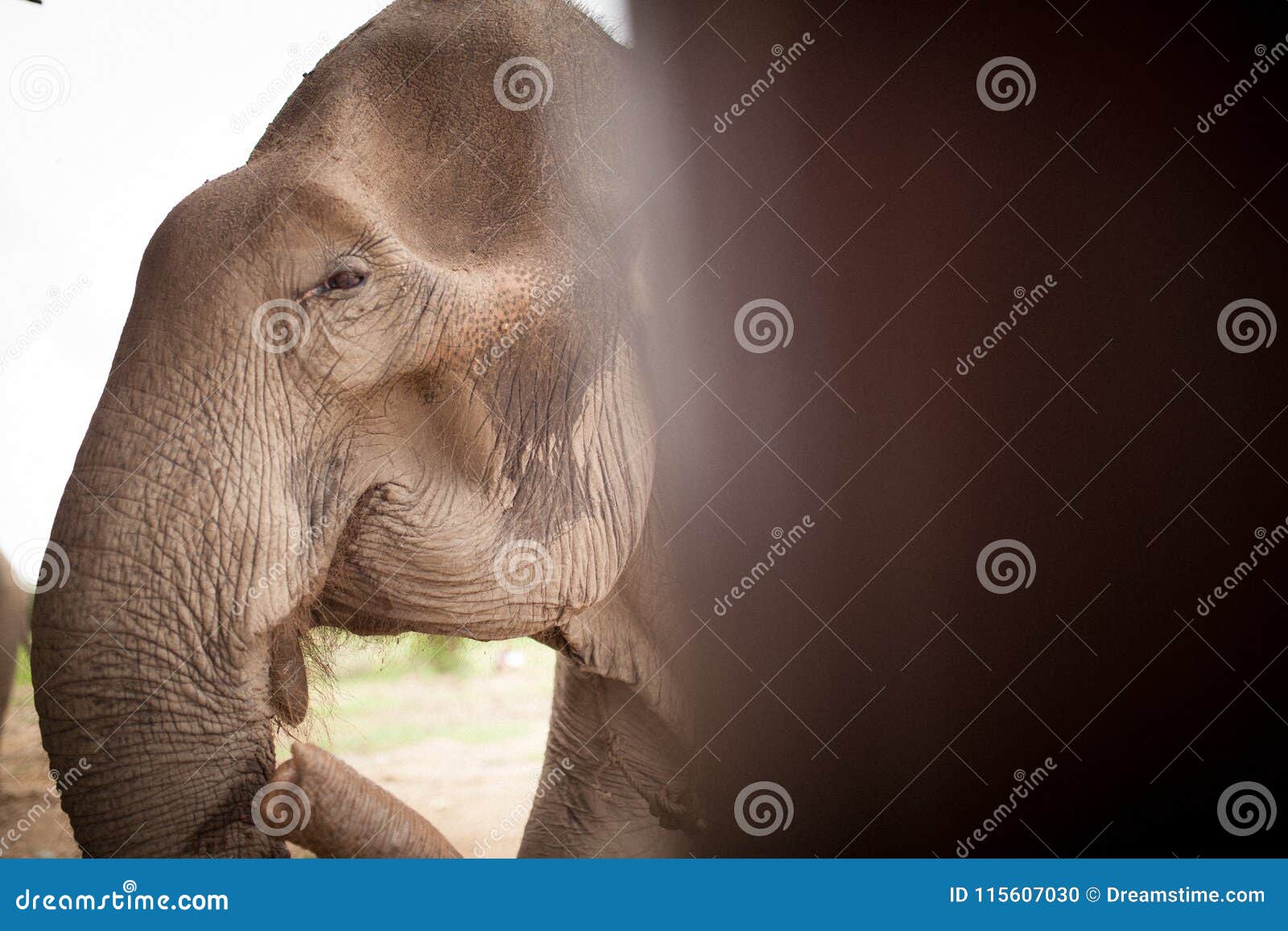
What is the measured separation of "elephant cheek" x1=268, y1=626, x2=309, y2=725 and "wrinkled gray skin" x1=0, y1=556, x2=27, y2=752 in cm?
294

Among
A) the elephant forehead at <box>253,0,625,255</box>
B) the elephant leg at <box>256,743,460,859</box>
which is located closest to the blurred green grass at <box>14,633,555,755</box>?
the elephant leg at <box>256,743,460,859</box>

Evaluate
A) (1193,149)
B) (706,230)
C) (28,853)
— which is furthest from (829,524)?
(28,853)

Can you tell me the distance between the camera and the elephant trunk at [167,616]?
155cm

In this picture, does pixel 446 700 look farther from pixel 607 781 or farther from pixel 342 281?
pixel 342 281

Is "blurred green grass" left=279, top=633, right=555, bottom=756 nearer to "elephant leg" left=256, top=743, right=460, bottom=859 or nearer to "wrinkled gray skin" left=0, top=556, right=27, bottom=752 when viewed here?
"wrinkled gray skin" left=0, top=556, right=27, bottom=752

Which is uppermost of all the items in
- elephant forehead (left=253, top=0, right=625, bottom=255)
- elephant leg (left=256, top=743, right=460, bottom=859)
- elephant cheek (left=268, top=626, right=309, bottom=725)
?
elephant forehead (left=253, top=0, right=625, bottom=255)

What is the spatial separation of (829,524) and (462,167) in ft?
3.12

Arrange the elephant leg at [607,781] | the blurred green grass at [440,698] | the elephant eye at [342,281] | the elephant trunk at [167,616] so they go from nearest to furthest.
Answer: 1. the elephant trunk at [167,616]
2. the elephant eye at [342,281]
3. the elephant leg at [607,781]
4. the blurred green grass at [440,698]

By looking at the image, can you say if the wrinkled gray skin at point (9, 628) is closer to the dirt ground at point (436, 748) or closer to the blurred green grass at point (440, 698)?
the dirt ground at point (436, 748)

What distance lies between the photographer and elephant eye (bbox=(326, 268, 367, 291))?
181cm

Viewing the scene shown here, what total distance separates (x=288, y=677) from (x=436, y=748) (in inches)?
169

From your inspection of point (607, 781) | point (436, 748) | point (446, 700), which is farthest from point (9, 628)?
point (446, 700)

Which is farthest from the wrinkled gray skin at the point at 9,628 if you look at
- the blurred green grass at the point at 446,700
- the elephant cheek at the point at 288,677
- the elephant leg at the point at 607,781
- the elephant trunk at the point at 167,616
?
the elephant trunk at the point at 167,616

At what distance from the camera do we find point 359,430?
184 centimetres
